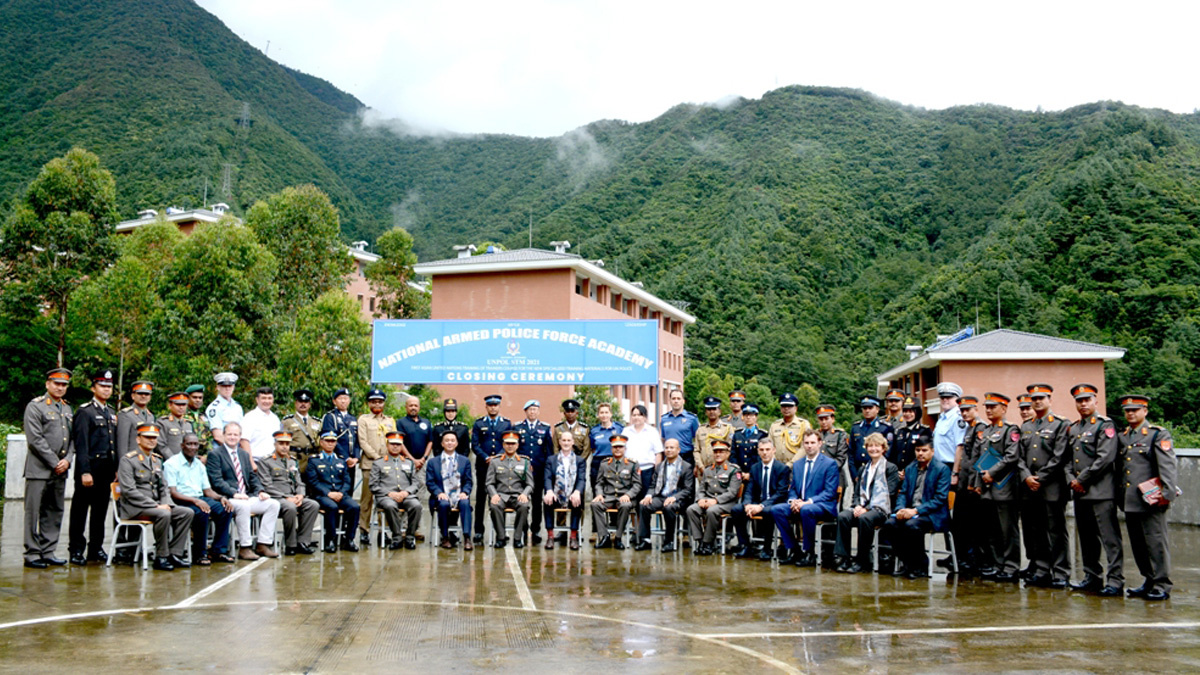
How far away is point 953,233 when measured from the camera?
215 ft

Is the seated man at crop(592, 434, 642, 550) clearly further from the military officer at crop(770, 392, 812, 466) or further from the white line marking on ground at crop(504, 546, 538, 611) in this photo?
the military officer at crop(770, 392, 812, 466)

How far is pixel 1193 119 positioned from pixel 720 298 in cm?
3330

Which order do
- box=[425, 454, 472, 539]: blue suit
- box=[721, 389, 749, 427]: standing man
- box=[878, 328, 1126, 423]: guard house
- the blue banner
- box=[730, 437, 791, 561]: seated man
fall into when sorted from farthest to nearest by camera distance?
box=[878, 328, 1126, 423]: guard house < the blue banner < box=[721, 389, 749, 427]: standing man < box=[425, 454, 472, 539]: blue suit < box=[730, 437, 791, 561]: seated man

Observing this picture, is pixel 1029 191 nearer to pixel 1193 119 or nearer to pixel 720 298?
pixel 1193 119

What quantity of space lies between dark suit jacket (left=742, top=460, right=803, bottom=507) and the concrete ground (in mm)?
874

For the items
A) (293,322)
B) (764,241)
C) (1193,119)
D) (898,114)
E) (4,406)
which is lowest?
(4,406)

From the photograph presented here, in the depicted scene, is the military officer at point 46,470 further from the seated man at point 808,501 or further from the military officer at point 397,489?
the seated man at point 808,501

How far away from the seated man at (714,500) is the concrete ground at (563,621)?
3.21ft

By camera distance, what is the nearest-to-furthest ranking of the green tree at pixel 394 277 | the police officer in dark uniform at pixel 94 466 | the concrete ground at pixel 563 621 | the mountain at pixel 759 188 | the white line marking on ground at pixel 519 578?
the concrete ground at pixel 563 621, the white line marking on ground at pixel 519 578, the police officer in dark uniform at pixel 94 466, the mountain at pixel 759 188, the green tree at pixel 394 277

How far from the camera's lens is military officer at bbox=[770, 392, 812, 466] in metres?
10.4

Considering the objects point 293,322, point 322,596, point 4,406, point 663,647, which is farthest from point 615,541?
point 4,406

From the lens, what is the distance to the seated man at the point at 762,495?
958 centimetres

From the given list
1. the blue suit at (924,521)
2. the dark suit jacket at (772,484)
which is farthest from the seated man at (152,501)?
the blue suit at (924,521)

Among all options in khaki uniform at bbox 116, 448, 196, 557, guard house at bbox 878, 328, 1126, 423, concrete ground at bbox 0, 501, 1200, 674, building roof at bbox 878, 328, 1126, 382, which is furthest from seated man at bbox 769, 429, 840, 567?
building roof at bbox 878, 328, 1126, 382
